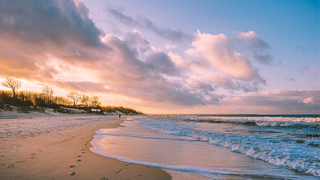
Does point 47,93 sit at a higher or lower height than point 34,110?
higher

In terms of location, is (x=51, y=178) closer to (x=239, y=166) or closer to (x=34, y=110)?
(x=239, y=166)

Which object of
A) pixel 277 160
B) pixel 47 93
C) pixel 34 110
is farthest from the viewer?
pixel 47 93

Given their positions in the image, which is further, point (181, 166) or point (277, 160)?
point (277, 160)

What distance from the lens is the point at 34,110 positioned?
2132 inches

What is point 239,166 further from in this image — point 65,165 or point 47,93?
point 47,93

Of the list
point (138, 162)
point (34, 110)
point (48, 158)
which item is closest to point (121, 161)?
point (138, 162)

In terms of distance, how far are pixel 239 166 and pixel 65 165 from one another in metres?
6.31

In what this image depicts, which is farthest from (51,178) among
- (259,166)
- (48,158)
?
(259,166)

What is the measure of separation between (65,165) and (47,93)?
125m

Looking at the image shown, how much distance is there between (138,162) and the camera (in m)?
5.98

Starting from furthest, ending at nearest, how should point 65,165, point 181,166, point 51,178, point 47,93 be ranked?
point 47,93 → point 181,166 → point 65,165 → point 51,178

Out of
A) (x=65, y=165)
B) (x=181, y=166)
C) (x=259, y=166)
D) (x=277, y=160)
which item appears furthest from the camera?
(x=277, y=160)

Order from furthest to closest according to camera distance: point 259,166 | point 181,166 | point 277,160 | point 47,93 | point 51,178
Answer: point 47,93 → point 277,160 → point 259,166 → point 181,166 → point 51,178

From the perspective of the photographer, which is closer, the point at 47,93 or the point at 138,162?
the point at 138,162
